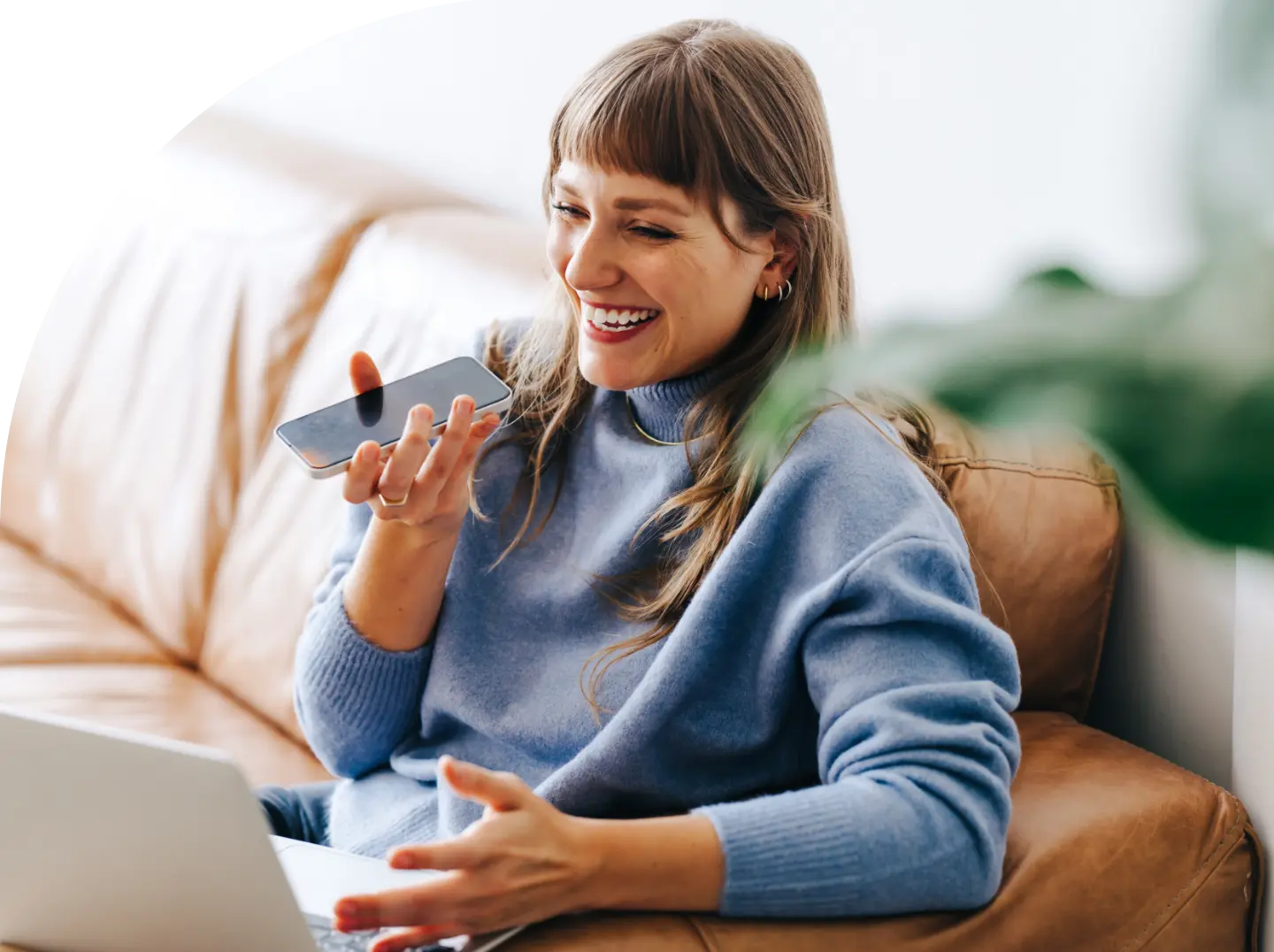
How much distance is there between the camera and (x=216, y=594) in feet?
5.84

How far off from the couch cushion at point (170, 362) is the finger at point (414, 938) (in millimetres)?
972

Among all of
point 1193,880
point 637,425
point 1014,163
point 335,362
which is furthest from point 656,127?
point 335,362

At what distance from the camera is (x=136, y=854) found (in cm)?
87

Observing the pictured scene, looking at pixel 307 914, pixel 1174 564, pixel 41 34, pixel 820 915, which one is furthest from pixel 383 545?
pixel 41 34

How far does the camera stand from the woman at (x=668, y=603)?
94 centimetres

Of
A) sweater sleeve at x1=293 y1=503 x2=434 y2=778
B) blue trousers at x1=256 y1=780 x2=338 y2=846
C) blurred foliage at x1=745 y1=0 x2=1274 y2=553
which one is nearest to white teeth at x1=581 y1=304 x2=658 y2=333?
sweater sleeve at x1=293 y1=503 x2=434 y2=778

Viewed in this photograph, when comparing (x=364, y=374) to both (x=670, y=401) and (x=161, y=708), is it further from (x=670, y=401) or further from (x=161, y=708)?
(x=161, y=708)

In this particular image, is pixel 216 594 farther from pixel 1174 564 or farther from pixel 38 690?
pixel 1174 564

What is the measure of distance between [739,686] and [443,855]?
29cm

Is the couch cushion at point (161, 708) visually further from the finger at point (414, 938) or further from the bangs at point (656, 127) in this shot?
the bangs at point (656, 127)

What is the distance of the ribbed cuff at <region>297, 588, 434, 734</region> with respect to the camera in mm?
1230

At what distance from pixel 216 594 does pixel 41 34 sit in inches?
41.4

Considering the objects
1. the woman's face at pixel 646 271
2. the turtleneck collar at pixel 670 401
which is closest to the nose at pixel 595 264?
the woman's face at pixel 646 271

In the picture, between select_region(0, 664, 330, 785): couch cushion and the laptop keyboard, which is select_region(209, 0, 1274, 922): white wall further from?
select_region(0, 664, 330, 785): couch cushion
